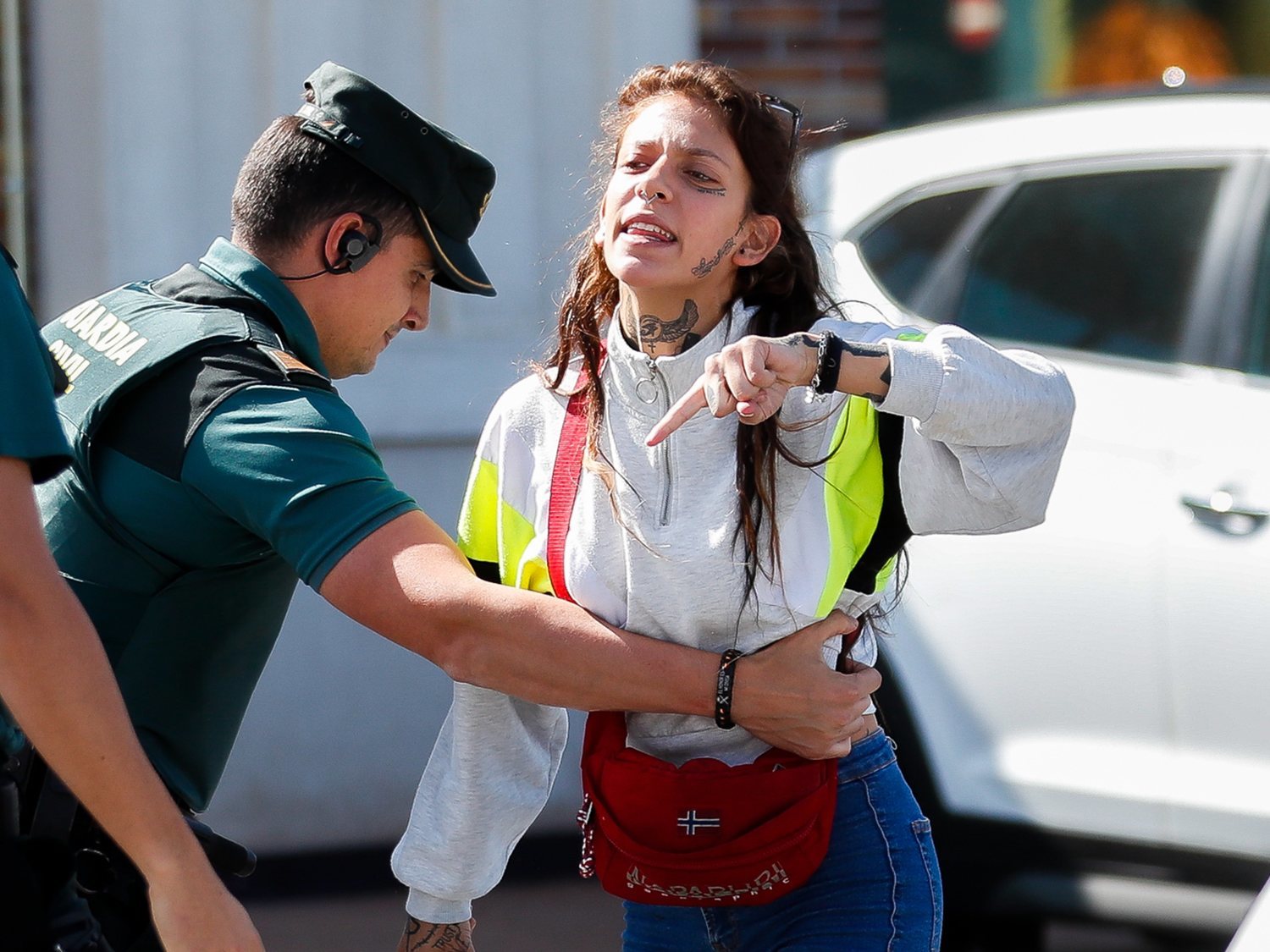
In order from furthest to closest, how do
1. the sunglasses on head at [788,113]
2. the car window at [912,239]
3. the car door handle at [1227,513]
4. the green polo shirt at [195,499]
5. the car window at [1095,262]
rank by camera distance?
the car window at [912,239] → the car window at [1095,262] → the car door handle at [1227,513] → the sunglasses on head at [788,113] → the green polo shirt at [195,499]

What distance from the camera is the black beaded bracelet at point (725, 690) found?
2.22 meters

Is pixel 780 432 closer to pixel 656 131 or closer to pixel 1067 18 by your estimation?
pixel 656 131

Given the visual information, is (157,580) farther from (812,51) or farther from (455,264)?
(812,51)

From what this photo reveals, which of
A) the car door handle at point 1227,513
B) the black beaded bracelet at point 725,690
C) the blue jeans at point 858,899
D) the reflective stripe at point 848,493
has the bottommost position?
the blue jeans at point 858,899

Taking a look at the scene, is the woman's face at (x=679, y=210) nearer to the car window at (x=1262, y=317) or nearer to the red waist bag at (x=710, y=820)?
the red waist bag at (x=710, y=820)

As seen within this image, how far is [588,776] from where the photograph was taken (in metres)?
2.37

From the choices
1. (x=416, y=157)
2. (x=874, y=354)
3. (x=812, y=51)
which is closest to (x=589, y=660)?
(x=874, y=354)

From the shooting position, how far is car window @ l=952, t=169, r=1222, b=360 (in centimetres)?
391

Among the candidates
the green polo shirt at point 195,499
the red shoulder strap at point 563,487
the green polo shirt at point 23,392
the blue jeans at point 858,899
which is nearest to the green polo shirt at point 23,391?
the green polo shirt at point 23,392

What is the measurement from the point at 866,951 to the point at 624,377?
80 centimetres

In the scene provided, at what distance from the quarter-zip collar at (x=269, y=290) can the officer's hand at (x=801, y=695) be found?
67 cm

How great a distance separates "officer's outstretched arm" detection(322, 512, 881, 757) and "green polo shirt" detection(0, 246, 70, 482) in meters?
0.43

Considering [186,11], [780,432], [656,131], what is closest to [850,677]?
[780,432]

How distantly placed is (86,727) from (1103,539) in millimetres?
2529
